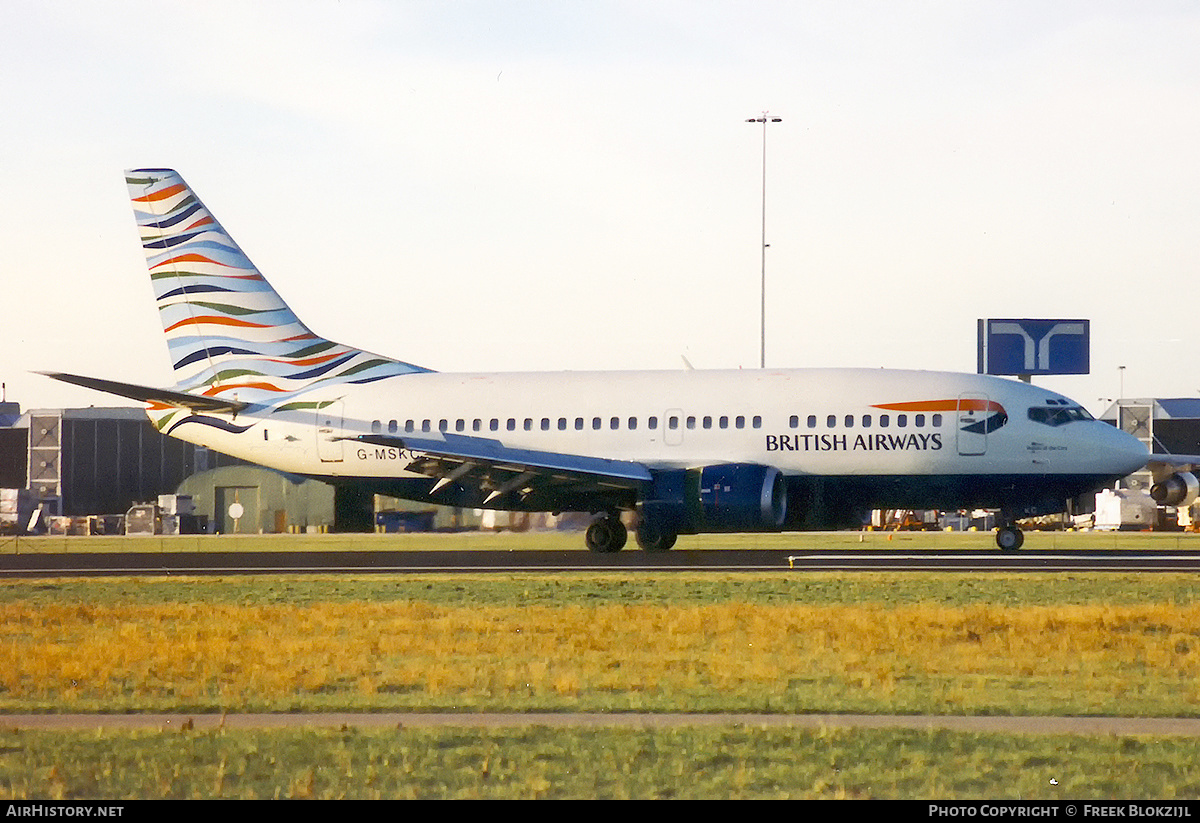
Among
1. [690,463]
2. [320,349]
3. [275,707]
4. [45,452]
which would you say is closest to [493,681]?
[275,707]

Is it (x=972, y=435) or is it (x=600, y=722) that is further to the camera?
(x=972, y=435)

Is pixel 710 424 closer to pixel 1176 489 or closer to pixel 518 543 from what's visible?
pixel 518 543

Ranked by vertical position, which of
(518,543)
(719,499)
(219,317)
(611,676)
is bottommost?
(611,676)

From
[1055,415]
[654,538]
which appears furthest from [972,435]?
[654,538]

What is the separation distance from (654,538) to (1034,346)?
59518mm

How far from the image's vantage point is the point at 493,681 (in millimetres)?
17172

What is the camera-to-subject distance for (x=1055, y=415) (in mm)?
42000

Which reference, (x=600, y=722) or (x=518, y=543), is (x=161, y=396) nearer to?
(x=518, y=543)

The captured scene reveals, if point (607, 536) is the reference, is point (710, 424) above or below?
above

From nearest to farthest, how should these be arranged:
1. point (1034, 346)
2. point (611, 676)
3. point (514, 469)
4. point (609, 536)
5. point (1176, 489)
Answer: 1. point (611, 676)
2. point (514, 469)
3. point (609, 536)
4. point (1176, 489)
5. point (1034, 346)

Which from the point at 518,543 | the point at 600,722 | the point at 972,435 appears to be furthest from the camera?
the point at 518,543

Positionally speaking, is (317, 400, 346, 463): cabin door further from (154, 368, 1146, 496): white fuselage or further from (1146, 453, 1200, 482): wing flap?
(1146, 453, 1200, 482): wing flap

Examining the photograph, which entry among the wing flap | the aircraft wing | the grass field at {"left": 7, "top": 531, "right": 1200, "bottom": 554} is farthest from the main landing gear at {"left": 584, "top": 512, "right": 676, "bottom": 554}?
the wing flap
